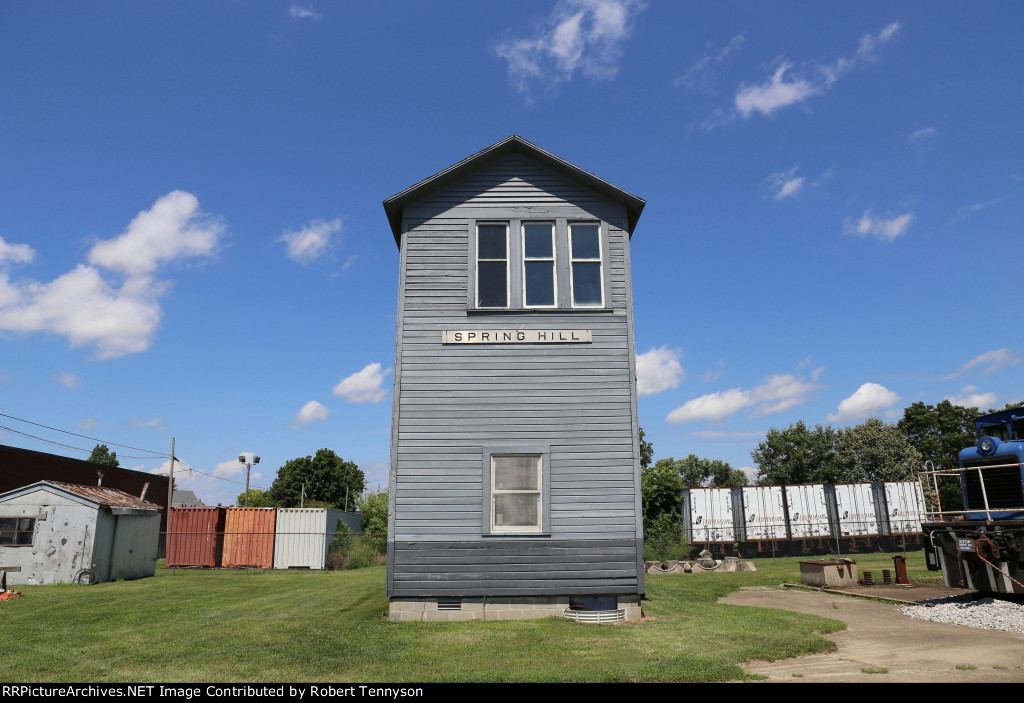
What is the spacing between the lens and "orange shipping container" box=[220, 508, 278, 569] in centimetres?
3194

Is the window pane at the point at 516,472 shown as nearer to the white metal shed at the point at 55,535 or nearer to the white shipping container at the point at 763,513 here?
the white metal shed at the point at 55,535

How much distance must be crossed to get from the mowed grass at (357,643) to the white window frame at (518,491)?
5.38ft

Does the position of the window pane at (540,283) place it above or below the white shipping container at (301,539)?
above

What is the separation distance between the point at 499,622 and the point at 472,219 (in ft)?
26.7

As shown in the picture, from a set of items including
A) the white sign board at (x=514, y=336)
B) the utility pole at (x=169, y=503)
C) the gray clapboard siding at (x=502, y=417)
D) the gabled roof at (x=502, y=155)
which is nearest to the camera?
the gray clapboard siding at (x=502, y=417)

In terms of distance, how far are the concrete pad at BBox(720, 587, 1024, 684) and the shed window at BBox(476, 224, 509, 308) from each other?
8051mm

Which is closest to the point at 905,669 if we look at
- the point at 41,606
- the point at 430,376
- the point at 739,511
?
the point at 430,376

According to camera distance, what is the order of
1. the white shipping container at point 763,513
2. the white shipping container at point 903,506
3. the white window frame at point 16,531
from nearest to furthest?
1. the white window frame at point 16,531
2. the white shipping container at point 763,513
3. the white shipping container at point 903,506

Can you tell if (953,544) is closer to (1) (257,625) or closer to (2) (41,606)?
(1) (257,625)

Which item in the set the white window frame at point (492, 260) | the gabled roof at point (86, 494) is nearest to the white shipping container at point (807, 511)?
the white window frame at point (492, 260)

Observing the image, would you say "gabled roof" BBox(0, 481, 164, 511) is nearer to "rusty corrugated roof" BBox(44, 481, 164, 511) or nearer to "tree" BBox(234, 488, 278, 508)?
"rusty corrugated roof" BBox(44, 481, 164, 511)

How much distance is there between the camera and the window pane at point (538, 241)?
45.7 feet

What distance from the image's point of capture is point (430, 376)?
516 inches

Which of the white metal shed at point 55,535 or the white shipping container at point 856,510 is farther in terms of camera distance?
the white shipping container at point 856,510
